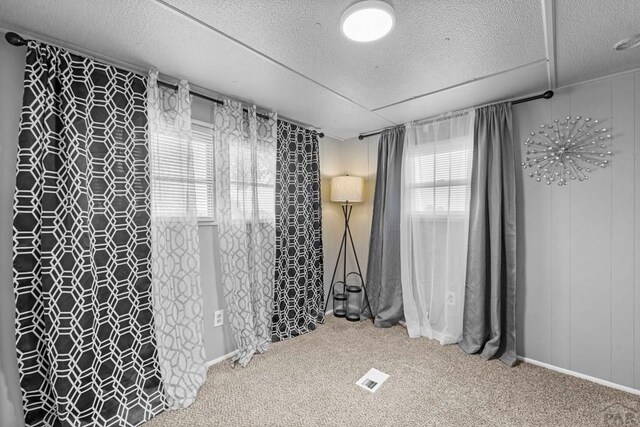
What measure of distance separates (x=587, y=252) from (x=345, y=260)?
2299mm

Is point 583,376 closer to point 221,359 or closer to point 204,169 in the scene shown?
point 221,359

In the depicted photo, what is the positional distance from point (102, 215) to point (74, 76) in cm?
84

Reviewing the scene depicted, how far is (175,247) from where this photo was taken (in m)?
2.06

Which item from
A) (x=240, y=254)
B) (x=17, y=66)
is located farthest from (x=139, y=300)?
(x=17, y=66)

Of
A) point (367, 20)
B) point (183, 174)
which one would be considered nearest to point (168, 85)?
point (183, 174)

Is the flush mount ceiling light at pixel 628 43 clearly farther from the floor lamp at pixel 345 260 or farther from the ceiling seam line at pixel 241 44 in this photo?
the floor lamp at pixel 345 260

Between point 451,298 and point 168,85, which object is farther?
point 451,298

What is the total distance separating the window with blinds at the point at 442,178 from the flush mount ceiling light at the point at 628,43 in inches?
44.2

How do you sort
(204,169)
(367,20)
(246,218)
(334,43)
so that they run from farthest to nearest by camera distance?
(246,218) → (204,169) → (334,43) → (367,20)

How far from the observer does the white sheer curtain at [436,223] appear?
2.73m

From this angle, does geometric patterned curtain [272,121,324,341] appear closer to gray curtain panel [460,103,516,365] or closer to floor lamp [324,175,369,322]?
floor lamp [324,175,369,322]

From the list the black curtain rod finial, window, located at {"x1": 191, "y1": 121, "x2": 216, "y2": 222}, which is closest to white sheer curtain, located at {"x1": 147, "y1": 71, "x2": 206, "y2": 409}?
window, located at {"x1": 191, "y1": 121, "x2": 216, "y2": 222}

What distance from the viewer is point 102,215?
177 cm

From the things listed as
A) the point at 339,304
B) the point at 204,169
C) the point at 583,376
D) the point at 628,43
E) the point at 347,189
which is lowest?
the point at 583,376
